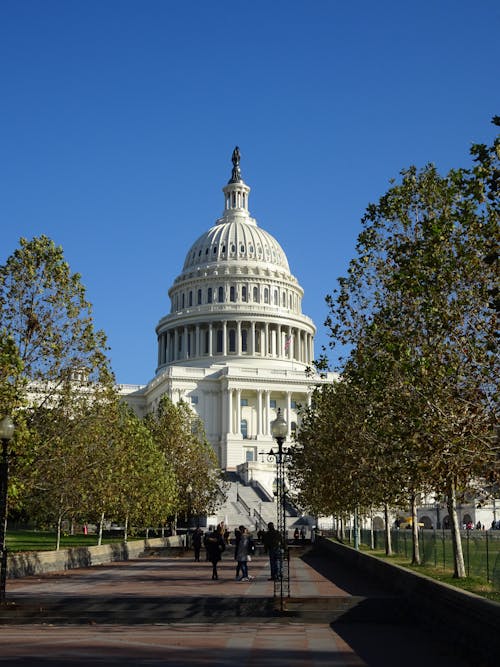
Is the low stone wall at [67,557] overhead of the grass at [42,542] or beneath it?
beneath

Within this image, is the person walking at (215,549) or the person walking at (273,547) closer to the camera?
the person walking at (273,547)

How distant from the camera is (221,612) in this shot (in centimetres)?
2209

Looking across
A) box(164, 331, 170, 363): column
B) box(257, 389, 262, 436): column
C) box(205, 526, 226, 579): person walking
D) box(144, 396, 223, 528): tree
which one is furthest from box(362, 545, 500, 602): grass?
box(164, 331, 170, 363): column

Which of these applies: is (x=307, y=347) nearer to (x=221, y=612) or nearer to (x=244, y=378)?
(x=244, y=378)

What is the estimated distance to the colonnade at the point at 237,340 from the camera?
5974 inches

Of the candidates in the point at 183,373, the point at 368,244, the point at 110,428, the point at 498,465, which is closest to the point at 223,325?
the point at 183,373

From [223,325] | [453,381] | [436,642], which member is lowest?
[436,642]

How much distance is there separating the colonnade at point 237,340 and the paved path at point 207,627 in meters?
119

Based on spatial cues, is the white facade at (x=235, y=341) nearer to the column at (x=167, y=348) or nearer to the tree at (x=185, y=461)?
the column at (x=167, y=348)

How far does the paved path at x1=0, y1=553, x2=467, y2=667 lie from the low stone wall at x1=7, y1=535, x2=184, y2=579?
119 inches

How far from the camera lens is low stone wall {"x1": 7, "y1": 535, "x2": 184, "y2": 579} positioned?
3525 centimetres

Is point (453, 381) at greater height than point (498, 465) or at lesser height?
greater

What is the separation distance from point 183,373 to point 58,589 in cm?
10973

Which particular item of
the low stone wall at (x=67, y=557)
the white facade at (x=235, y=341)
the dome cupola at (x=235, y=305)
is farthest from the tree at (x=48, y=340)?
the dome cupola at (x=235, y=305)
